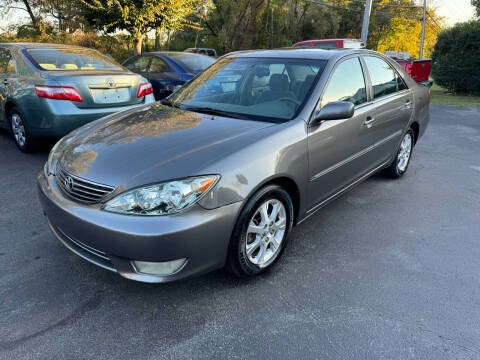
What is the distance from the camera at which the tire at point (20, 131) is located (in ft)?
17.2

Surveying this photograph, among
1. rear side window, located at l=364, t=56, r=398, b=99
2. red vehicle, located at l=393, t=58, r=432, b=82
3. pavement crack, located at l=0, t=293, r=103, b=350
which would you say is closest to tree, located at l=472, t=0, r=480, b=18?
red vehicle, located at l=393, t=58, r=432, b=82

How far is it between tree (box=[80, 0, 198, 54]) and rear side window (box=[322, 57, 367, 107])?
10.8m

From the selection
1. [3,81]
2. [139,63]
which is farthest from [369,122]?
[139,63]

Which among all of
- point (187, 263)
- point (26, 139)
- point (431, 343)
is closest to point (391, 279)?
point (431, 343)

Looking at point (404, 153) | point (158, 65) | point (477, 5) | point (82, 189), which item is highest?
point (477, 5)

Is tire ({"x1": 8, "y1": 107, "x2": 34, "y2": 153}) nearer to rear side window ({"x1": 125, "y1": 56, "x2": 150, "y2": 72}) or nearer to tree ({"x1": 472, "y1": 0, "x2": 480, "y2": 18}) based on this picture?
rear side window ({"x1": 125, "y1": 56, "x2": 150, "y2": 72})

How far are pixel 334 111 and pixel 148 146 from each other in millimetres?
1374

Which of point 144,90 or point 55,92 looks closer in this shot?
point 55,92

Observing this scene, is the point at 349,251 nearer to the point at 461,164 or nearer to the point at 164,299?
the point at 164,299

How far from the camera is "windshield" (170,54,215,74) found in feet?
26.2

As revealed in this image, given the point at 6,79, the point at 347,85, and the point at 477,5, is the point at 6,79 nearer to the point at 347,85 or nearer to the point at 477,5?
the point at 347,85

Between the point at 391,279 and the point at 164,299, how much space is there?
5.31ft

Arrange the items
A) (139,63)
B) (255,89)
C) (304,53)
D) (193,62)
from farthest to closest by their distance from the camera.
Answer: (139,63) < (193,62) < (304,53) < (255,89)

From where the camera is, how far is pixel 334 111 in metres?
2.84
